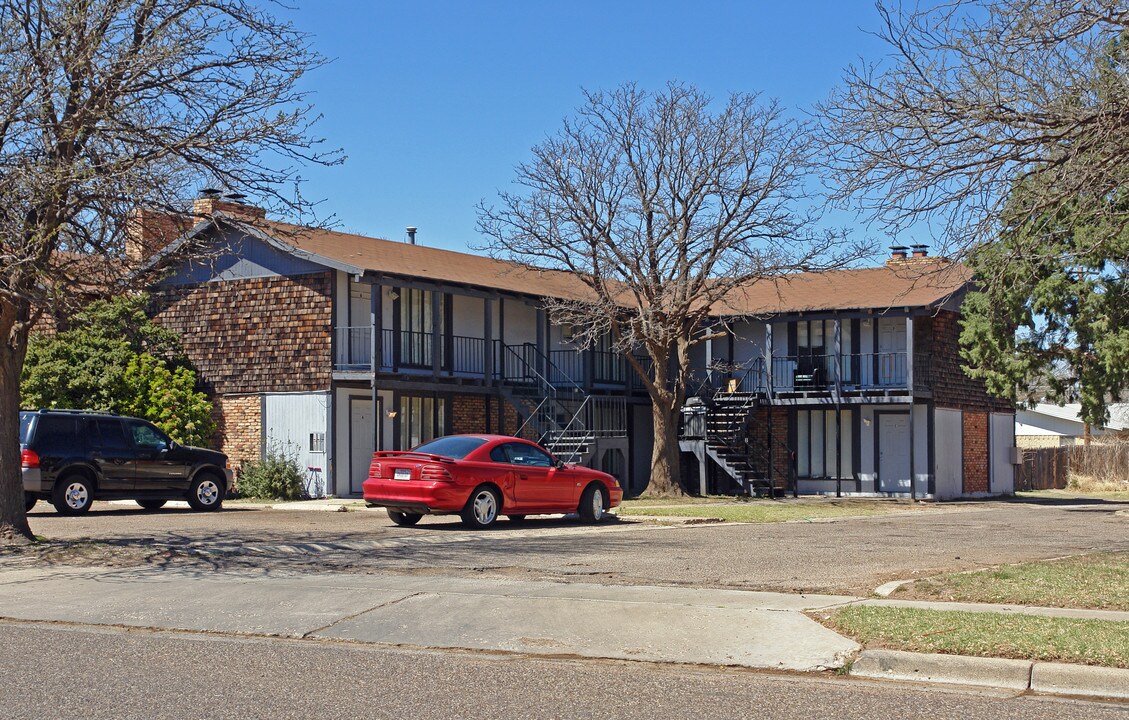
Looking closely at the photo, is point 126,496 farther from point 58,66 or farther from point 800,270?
point 800,270

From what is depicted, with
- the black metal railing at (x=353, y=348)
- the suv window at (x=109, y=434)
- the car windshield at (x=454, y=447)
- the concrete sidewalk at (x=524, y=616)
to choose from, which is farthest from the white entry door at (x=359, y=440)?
the concrete sidewalk at (x=524, y=616)

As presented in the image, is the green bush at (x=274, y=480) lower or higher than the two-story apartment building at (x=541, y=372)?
lower

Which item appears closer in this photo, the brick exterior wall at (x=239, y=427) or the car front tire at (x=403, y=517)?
the car front tire at (x=403, y=517)

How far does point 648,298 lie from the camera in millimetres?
30516

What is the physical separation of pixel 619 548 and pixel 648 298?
1444 centimetres

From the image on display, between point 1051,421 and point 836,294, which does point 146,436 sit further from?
point 1051,421

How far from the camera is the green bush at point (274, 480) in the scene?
29094mm

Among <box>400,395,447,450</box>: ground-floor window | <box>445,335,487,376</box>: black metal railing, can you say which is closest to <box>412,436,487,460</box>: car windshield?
<box>400,395,447,450</box>: ground-floor window

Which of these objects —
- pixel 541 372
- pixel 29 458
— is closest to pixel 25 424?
pixel 29 458

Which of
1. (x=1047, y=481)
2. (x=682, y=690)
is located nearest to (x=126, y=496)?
(x=682, y=690)

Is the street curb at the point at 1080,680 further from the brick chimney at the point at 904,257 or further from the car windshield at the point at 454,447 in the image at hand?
the brick chimney at the point at 904,257

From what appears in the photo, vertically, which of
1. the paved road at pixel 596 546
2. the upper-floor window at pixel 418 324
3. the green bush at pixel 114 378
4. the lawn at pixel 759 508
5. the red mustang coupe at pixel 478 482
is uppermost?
the upper-floor window at pixel 418 324

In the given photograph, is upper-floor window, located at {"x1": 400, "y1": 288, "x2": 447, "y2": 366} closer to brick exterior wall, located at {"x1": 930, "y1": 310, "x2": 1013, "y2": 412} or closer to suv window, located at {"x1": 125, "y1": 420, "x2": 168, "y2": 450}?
suv window, located at {"x1": 125, "y1": 420, "x2": 168, "y2": 450}

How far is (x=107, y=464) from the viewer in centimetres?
2253
